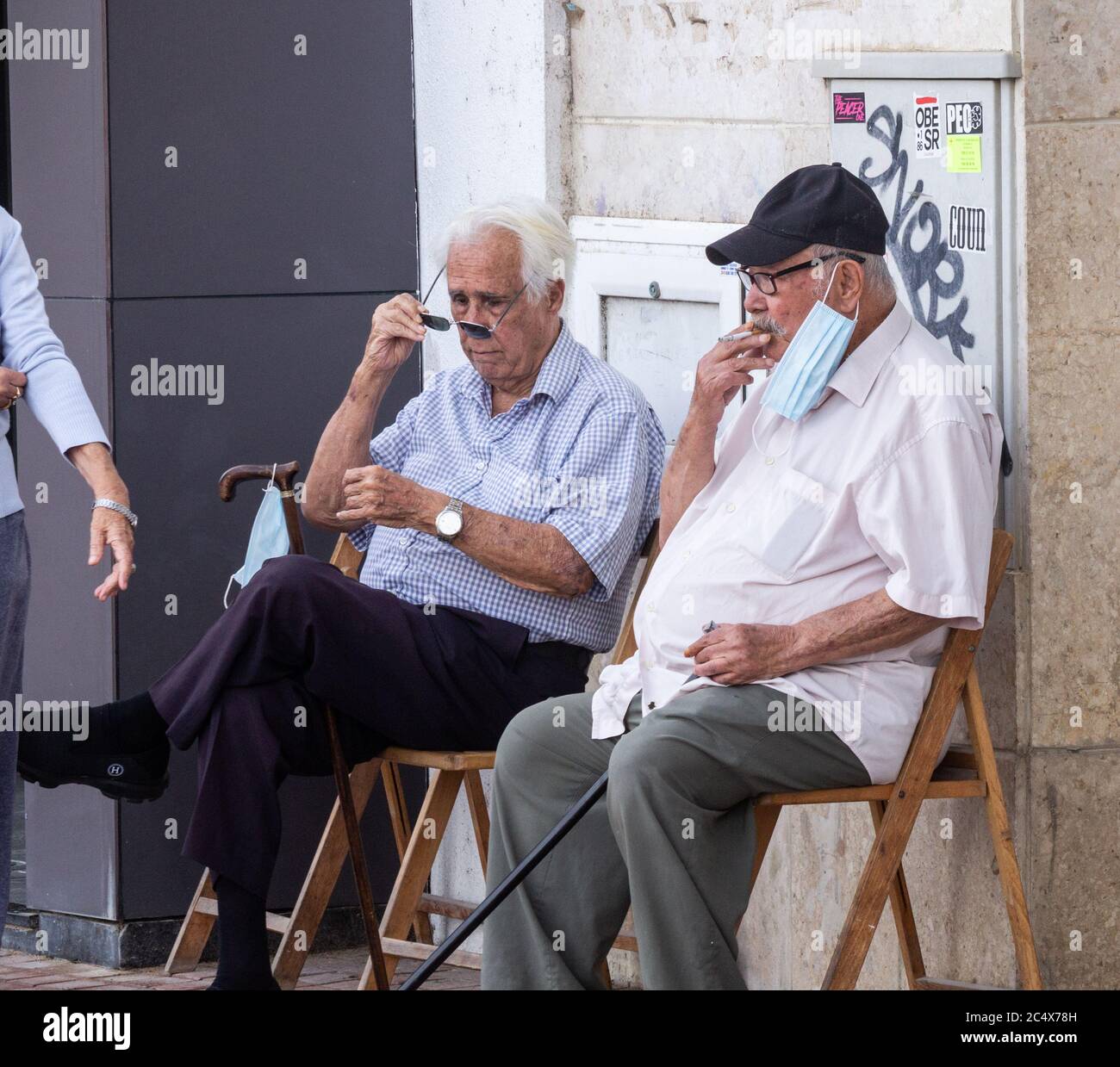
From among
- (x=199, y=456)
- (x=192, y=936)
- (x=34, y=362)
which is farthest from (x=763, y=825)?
(x=199, y=456)

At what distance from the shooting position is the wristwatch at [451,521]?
412 cm

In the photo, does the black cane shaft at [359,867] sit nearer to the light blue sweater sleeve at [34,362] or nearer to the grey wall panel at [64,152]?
the light blue sweater sleeve at [34,362]

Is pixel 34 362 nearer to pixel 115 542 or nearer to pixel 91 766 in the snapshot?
pixel 115 542

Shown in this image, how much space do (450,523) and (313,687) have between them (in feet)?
1.48

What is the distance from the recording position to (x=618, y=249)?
188 inches

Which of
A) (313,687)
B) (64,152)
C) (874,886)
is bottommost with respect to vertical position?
(874,886)

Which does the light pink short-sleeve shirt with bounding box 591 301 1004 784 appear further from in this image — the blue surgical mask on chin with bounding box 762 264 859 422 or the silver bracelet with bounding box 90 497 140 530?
the silver bracelet with bounding box 90 497 140 530

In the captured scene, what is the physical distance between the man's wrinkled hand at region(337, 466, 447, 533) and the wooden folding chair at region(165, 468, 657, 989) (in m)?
0.52

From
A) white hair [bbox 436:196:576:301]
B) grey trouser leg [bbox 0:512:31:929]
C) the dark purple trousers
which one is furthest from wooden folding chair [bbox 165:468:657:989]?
grey trouser leg [bbox 0:512:31:929]

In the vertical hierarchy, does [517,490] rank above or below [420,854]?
above

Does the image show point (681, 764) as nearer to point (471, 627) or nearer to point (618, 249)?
point (471, 627)

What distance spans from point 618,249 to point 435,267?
0.56m

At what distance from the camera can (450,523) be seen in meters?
4.12

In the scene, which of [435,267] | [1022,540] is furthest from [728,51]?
[1022,540]
